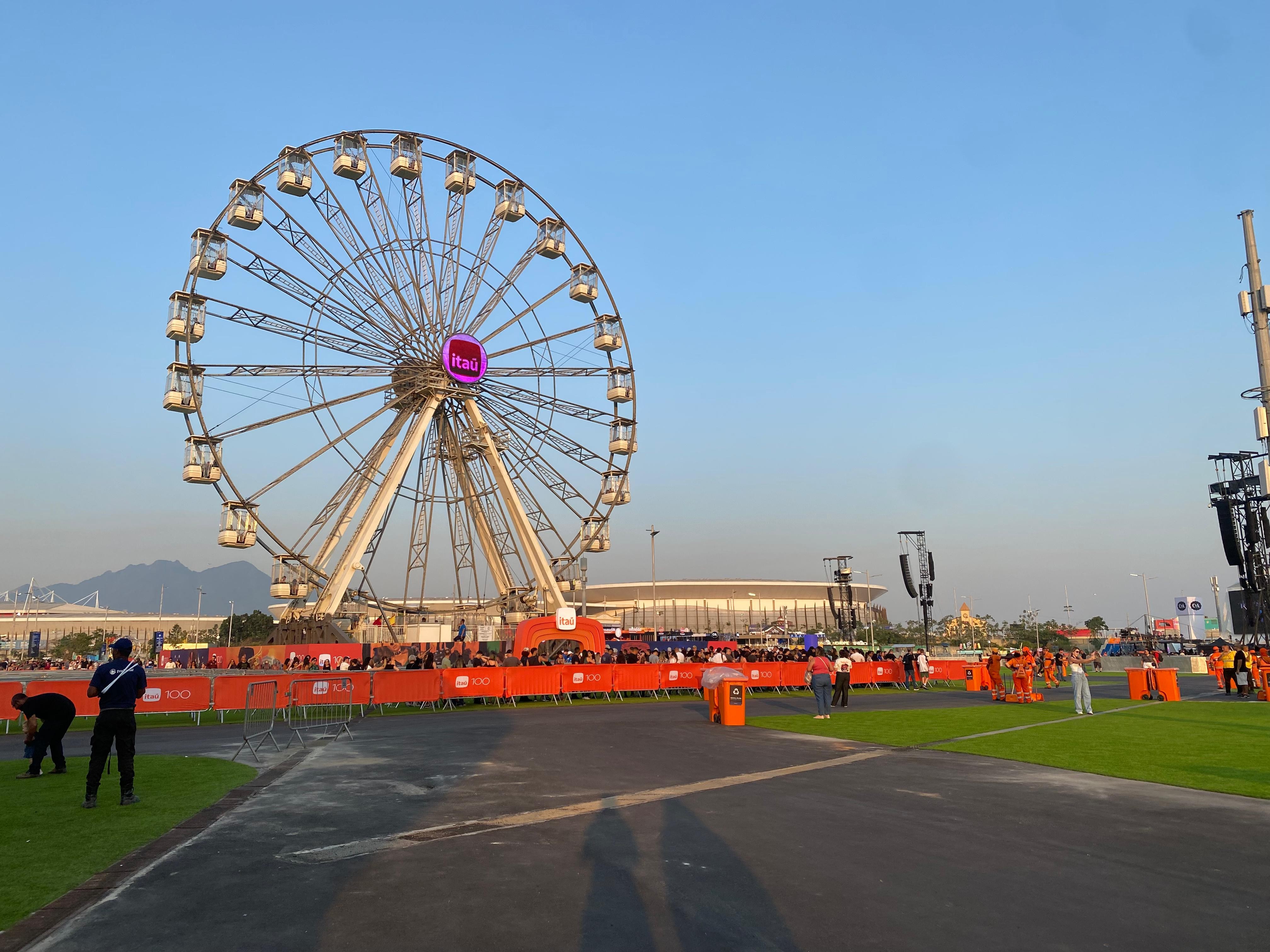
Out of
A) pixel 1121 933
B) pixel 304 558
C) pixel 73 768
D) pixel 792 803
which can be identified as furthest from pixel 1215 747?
pixel 304 558

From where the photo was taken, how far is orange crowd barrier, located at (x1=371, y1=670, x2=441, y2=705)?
2184cm

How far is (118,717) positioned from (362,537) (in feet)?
78.0

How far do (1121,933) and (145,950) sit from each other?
5588mm

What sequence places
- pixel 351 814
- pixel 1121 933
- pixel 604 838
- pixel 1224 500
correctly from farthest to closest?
pixel 1224 500 → pixel 351 814 → pixel 604 838 → pixel 1121 933

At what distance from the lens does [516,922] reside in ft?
16.0

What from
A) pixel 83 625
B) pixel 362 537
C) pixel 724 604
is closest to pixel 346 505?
pixel 362 537

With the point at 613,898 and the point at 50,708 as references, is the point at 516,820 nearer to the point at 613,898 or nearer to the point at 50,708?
the point at 613,898

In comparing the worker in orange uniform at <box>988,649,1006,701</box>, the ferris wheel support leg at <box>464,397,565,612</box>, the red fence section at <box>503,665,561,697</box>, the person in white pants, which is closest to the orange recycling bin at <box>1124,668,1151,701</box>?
the worker in orange uniform at <box>988,649,1006,701</box>

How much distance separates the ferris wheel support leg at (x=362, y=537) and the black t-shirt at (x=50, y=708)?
21450mm

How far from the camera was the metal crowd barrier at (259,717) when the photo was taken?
13.4 m

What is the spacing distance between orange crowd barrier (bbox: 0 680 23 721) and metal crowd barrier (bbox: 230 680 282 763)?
14.8 feet

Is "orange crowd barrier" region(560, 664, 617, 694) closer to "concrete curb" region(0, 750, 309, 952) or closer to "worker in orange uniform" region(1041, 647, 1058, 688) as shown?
"concrete curb" region(0, 750, 309, 952)

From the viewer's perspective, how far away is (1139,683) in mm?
23562

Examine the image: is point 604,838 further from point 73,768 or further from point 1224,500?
point 1224,500
